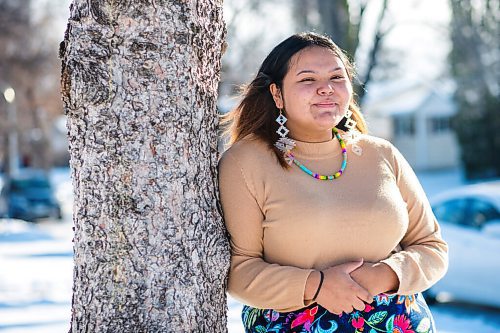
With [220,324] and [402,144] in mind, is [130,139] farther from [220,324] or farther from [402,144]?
[402,144]

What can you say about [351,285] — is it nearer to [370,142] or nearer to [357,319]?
[357,319]

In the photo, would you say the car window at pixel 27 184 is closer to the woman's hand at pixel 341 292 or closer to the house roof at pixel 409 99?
the house roof at pixel 409 99

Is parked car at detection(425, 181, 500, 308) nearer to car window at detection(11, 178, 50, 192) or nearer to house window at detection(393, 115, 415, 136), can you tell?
car window at detection(11, 178, 50, 192)

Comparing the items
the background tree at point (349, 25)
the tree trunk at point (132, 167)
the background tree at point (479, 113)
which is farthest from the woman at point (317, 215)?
the background tree at point (479, 113)

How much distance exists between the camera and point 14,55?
97.2 feet

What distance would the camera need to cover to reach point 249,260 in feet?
8.86

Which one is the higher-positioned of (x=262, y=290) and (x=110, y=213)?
(x=110, y=213)

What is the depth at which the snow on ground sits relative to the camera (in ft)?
25.2

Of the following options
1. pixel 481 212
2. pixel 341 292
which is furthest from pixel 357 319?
pixel 481 212

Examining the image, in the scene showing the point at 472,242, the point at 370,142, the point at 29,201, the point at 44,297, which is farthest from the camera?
the point at 29,201

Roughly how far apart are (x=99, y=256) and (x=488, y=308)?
7.01 m

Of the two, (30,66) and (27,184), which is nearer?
(27,184)

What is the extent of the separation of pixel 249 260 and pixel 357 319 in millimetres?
422

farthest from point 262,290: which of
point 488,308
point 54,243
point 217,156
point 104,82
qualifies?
point 54,243
